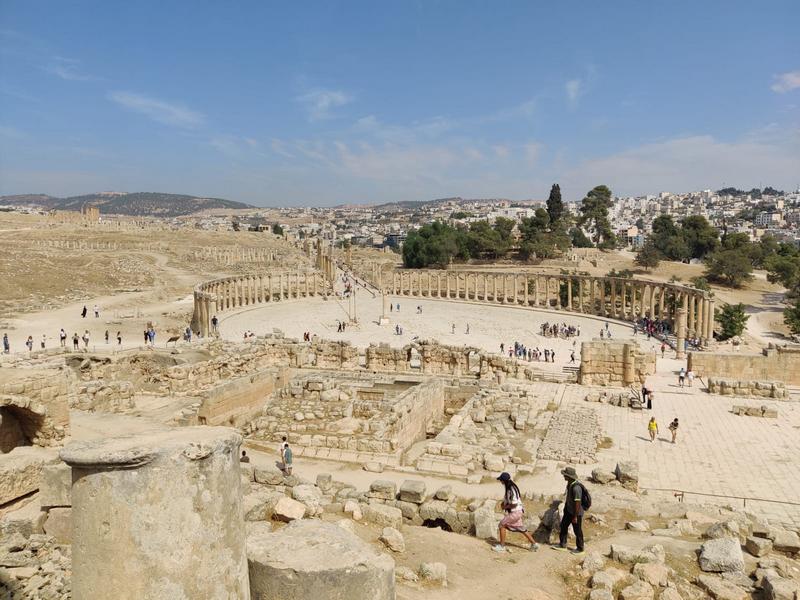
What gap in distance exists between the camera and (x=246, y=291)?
62.9 m

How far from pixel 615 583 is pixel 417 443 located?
11.0 metres

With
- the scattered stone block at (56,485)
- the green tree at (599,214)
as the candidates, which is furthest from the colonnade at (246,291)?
the green tree at (599,214)

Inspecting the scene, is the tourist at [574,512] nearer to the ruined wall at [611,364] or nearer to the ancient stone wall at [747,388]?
the ruined wall at [611,364]

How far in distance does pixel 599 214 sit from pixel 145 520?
107m

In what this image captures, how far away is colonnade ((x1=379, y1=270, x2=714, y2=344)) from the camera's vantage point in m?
45.2

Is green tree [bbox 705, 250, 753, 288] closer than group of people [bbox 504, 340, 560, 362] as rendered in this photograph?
No

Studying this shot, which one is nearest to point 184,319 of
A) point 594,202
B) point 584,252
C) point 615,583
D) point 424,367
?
point 424,367

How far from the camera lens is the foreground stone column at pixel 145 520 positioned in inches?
164

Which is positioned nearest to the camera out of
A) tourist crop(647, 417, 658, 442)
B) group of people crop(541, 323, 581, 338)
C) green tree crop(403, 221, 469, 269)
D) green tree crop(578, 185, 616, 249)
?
tourist crop(647, 417, 658, 442)

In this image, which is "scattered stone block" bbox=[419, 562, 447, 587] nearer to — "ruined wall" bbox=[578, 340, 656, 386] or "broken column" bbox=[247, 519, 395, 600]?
"broken column" bbox=[247, 519, 395, 600]

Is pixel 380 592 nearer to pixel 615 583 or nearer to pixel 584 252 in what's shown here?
pixel 615 583

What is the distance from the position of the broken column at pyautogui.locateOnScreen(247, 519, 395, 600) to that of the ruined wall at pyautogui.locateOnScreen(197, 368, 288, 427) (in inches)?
498

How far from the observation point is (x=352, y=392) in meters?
21.8

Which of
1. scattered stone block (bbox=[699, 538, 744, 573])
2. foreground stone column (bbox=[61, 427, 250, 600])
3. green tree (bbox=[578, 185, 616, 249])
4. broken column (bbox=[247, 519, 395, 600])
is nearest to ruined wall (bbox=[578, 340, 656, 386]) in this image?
scattered stone block (bbox=[699, 538, 744, 573])
